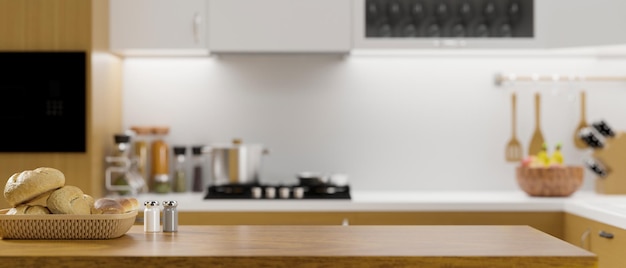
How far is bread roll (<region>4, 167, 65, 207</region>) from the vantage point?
236 centimetres

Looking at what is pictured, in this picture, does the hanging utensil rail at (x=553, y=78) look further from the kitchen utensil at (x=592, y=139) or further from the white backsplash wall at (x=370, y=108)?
the kitchen utensil at (x=592, y=139)

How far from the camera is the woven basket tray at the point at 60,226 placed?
2.34 meters

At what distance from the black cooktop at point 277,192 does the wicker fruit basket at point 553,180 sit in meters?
0.86

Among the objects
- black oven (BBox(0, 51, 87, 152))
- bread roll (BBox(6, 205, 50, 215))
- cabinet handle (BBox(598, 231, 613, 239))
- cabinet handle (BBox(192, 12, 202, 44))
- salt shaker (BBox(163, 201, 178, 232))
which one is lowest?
cabinet handle (BBox(598, 231, 613, 239))

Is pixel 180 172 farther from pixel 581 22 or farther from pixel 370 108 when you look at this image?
pixel 581 22

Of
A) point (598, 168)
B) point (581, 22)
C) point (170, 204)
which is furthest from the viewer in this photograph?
point (598, 168)

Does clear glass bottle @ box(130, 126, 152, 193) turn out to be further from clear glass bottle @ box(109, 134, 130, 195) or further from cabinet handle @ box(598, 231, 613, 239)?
cabinet handle @ box(598, 231, 613, 239)

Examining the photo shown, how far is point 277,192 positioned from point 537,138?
1.42 meters

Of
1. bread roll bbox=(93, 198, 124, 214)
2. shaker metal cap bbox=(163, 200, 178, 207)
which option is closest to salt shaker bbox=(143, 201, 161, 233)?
shaker metal cap bbox=(163, 200, 178, 207)

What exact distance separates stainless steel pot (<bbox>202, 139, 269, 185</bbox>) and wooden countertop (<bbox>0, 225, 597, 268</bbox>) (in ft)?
6.03

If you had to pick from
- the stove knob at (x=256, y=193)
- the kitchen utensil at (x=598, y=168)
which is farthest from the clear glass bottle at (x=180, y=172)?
the kitchen utensil at (x=598, y=168)

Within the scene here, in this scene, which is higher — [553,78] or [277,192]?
[553,78]

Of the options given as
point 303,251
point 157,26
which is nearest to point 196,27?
point 157,26

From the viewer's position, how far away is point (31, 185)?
236 cm
